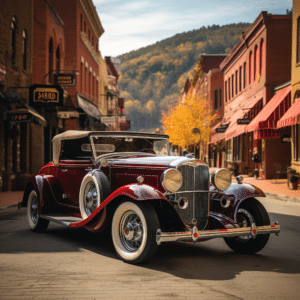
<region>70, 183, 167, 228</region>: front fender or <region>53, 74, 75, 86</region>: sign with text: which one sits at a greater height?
<region>53, 74, 75, 86</region>: sign with text

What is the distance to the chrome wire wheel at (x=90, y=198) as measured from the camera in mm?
7359

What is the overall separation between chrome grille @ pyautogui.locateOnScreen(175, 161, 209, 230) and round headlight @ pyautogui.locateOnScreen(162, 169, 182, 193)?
18cm

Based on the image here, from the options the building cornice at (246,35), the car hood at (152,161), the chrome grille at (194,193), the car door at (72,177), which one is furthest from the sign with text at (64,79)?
the chrome grille at (194,193)

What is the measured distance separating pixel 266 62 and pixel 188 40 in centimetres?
12472

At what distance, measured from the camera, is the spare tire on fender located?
6977 millimetres

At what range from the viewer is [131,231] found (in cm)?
618

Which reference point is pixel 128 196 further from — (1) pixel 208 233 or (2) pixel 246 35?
(2) pixel 246 35

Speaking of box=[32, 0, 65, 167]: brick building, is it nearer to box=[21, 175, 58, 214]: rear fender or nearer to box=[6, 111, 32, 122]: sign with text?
box=[6, 111, 32, 122]: sign with text

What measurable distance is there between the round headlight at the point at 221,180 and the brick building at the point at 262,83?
17.6 metres

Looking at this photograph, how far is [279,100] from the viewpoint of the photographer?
959 inches

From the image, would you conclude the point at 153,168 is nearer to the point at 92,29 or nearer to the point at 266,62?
the point at 266,62

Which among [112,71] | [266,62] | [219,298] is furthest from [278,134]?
[112,71]

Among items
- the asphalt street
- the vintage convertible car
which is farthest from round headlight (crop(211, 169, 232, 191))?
the asphalt street

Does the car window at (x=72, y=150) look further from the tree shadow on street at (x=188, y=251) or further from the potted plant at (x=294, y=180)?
the potted plant at (x=294, y=180)
